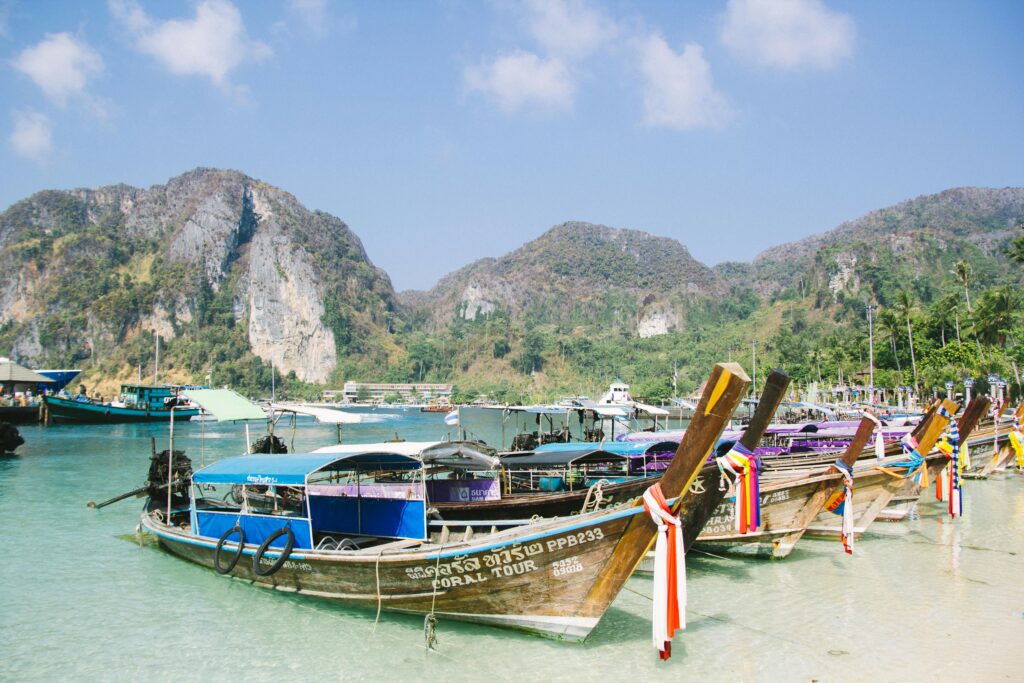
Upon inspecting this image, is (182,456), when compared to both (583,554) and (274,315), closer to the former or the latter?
(583,554)

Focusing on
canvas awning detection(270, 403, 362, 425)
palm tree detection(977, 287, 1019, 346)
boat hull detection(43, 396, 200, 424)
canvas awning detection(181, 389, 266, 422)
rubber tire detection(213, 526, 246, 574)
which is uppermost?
palm tree detection(977, 287, 1019, 346)

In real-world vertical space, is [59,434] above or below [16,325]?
below

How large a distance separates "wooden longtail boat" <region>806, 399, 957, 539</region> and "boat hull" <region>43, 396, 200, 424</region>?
6009 centimetres

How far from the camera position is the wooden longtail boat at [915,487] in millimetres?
15225

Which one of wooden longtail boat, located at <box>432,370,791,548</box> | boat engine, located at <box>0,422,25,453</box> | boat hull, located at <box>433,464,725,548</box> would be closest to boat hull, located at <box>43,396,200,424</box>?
boat engine, located at <box>0,422,25,453</box>

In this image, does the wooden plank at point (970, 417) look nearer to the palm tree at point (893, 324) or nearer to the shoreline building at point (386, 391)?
the palm tree at point (893, 324)

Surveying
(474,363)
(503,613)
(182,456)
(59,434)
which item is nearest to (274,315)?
(474,363)

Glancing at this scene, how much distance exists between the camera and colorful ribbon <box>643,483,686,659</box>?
7121 mm

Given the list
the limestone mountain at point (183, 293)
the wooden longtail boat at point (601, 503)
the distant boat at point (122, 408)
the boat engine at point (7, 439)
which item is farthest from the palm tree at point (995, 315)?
the limestone mountain at point (183, 293)

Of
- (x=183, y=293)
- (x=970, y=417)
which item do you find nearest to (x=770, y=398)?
(x=970, y=417)

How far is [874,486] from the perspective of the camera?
536 inches

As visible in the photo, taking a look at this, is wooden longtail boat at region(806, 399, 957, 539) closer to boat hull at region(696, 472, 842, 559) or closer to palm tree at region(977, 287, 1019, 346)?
boat hull at region(696, 472, 842, 559)

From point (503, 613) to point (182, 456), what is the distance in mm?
12044

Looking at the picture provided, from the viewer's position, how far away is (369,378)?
16812cm
